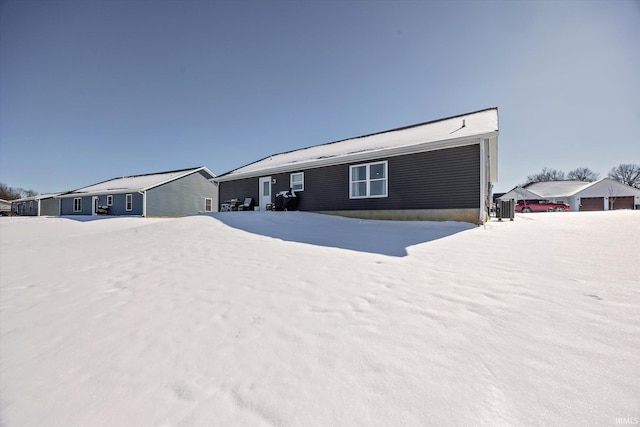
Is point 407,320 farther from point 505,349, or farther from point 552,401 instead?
point 552,401

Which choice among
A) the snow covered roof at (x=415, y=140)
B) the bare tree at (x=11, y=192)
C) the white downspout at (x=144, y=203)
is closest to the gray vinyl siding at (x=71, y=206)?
the white downspout at (x=144, y=203)

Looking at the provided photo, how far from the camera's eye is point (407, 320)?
7.77 ft

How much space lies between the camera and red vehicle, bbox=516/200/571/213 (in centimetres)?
2386

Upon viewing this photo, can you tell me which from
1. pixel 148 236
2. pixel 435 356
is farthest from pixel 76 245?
pixel 435 356

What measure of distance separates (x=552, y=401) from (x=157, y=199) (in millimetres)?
24656

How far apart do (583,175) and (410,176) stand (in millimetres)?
71703

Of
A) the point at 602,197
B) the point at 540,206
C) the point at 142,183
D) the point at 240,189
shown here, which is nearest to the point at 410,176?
the point at 240,189

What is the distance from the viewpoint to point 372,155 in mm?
10516

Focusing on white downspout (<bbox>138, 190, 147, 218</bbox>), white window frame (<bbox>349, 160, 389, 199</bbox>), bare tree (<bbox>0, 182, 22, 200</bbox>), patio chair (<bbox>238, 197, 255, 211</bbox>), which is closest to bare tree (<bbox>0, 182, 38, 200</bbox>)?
bare tree (<bbox>0, 182, 22, 200</bbox>)

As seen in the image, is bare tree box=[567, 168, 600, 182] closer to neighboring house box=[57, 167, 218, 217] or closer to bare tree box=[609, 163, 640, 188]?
bare tree box=[609, 163, 640, 188]

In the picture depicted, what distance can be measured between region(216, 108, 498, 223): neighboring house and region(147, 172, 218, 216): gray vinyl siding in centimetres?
1240

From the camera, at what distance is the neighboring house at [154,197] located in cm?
2059

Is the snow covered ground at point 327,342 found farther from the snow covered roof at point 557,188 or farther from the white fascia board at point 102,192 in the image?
the snow covered roof at point 557,188

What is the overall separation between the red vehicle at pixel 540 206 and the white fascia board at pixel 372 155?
2276 centimetres
